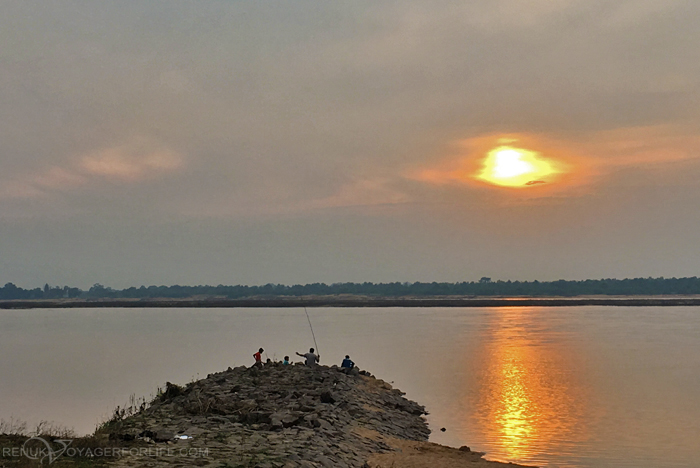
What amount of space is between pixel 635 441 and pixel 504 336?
165 feet

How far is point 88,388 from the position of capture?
37688 millimetres

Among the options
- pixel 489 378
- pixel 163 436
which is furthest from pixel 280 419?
Result: pixel 489 378

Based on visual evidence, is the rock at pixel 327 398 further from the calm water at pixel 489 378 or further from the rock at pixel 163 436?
the rock at pixel 163 436

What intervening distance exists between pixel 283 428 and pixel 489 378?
80.7 feet

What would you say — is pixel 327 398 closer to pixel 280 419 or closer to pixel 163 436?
pixel 280 419

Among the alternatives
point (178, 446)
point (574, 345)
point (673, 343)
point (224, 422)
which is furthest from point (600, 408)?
point (673, 343)

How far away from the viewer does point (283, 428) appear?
17922 mm

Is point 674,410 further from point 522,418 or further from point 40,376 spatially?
point 40,376

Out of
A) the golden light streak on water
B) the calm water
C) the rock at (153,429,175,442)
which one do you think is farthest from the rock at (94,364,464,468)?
the golden light streak on water

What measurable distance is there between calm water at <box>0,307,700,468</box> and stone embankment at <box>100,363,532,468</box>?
239cm

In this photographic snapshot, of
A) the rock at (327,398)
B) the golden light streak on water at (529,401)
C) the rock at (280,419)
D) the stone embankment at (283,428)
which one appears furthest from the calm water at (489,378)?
the rock at (327,398)

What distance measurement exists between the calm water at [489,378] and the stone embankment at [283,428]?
2386 millimetres

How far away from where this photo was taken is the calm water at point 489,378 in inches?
935

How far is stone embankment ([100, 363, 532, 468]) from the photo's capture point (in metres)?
14.6
